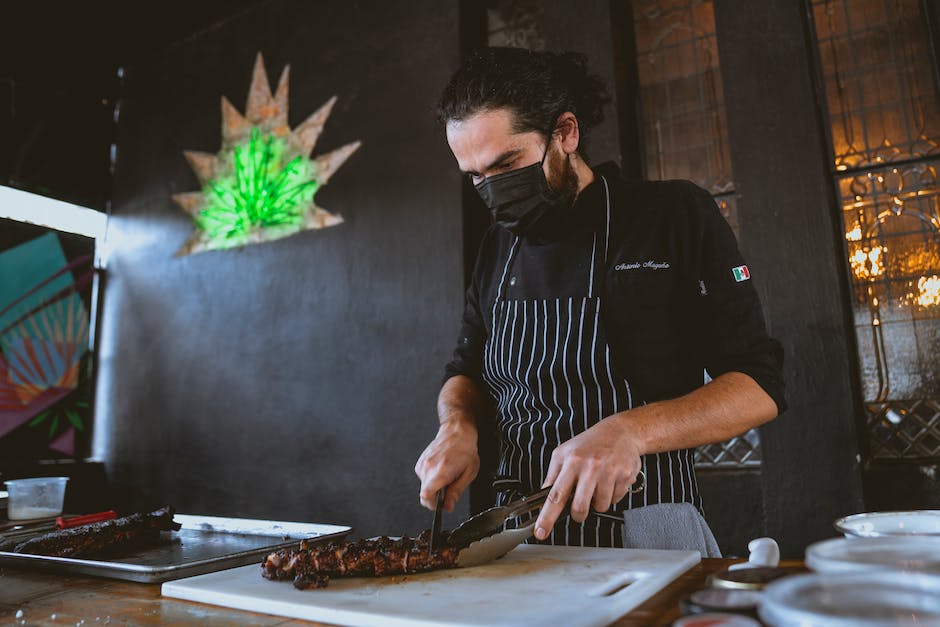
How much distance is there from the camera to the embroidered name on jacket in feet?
5.79

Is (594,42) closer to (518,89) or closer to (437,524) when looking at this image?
(518,89)

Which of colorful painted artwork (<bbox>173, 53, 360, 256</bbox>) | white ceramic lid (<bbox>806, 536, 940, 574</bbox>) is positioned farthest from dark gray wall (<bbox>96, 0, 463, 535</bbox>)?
white ceramic lid (<bbox>806, 536, 940, 574</bbox>)

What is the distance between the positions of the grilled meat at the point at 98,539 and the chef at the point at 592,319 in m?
0.75

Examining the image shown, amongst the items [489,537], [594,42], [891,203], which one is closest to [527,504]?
[489,537]

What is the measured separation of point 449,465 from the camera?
1661mm

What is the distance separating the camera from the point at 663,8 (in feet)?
11.3

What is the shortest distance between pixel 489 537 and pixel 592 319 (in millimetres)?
672

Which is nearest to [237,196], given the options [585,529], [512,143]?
[512,143]

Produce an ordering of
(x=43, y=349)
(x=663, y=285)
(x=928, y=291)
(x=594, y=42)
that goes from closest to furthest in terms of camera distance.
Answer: (x=663, y=285)
(x=928, y=291)
(x=594, y=42)
(x=43, y=349)

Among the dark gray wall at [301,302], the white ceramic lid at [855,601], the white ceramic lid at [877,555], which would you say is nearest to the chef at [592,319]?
the white ceramic lid at [877,555]

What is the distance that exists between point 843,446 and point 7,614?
2820mm

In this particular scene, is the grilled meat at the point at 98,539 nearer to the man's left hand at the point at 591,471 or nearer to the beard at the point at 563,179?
the man's left hand at the point at 591,471

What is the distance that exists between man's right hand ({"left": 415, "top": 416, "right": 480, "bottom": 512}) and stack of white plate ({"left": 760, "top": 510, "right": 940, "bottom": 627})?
921mm

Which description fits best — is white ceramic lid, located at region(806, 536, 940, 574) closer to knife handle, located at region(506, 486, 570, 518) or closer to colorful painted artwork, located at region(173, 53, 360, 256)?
knife handle, located at region(506, 486, 570, 518)
